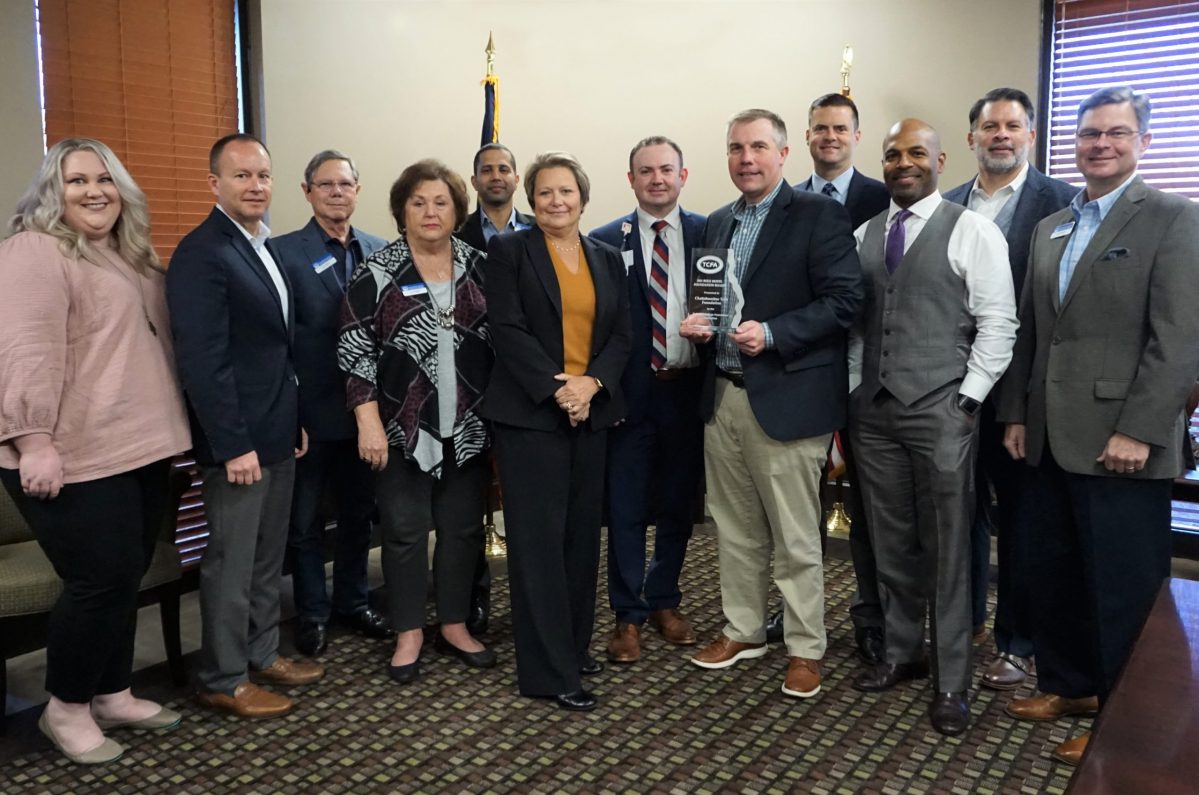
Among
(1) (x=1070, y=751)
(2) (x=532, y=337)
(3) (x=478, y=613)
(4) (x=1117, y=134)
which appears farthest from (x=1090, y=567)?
(3) (x=478, y=613)

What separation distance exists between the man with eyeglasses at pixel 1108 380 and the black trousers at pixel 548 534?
118 centimetres

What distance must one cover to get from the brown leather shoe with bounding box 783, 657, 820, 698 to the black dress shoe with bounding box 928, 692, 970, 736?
0.32 metres

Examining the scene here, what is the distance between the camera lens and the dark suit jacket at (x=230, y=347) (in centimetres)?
250

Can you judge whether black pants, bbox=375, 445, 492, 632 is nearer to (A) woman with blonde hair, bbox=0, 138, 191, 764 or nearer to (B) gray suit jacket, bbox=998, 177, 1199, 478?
(A) woman with blonde hair, bbox=0, 138, 191, 764

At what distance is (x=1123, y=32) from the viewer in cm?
436

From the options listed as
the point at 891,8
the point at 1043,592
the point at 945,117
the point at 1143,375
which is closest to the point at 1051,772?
the point at 1043,592

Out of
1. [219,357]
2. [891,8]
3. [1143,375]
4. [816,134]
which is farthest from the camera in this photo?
[891,8]

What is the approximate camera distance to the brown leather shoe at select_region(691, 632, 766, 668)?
304cm

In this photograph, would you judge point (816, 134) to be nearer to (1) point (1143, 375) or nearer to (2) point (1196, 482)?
(1) point (1143, 375)

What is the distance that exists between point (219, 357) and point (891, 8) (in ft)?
11.9

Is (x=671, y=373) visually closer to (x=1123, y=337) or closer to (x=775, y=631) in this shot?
(x=775, y=631)

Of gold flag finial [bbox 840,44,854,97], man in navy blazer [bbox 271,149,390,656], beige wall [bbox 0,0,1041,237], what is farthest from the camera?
gold flag finial [bbox 840,44,854,97]

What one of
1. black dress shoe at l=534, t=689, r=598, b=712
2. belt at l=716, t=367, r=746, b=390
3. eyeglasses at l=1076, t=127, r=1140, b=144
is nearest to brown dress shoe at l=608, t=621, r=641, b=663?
black dress shoe at l=534, t=689, r=598, b=712

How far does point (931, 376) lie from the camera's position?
2619 millimetres
